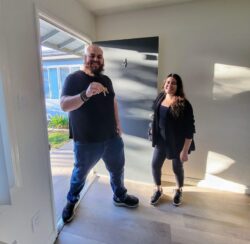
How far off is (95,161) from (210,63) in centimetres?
155

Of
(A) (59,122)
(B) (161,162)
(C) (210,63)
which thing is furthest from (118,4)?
(A) (59,122)

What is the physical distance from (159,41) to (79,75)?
1057 mm

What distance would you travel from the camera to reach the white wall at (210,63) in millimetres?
1947

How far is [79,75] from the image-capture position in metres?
1.63

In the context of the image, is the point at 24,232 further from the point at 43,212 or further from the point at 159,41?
the point at 159,41

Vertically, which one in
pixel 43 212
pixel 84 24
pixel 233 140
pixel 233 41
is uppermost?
pixel 84 24

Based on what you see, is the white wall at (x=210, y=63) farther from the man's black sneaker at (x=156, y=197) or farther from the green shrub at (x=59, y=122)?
the green shrub at (x=59, y=122)

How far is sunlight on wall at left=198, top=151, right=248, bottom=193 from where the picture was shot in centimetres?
219

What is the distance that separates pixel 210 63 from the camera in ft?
6.72

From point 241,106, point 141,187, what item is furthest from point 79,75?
point 241,106

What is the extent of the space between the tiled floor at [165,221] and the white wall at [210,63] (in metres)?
0.32

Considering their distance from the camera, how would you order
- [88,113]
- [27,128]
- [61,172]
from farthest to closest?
[61,172]
[88,113]
[27,128]

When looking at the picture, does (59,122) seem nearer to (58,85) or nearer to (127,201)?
(58,85)

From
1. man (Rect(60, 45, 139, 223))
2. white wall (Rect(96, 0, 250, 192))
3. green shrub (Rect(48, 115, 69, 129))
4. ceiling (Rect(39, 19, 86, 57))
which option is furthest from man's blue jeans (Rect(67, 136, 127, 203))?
green shrub (Rect(48, 115, 69, 129))
